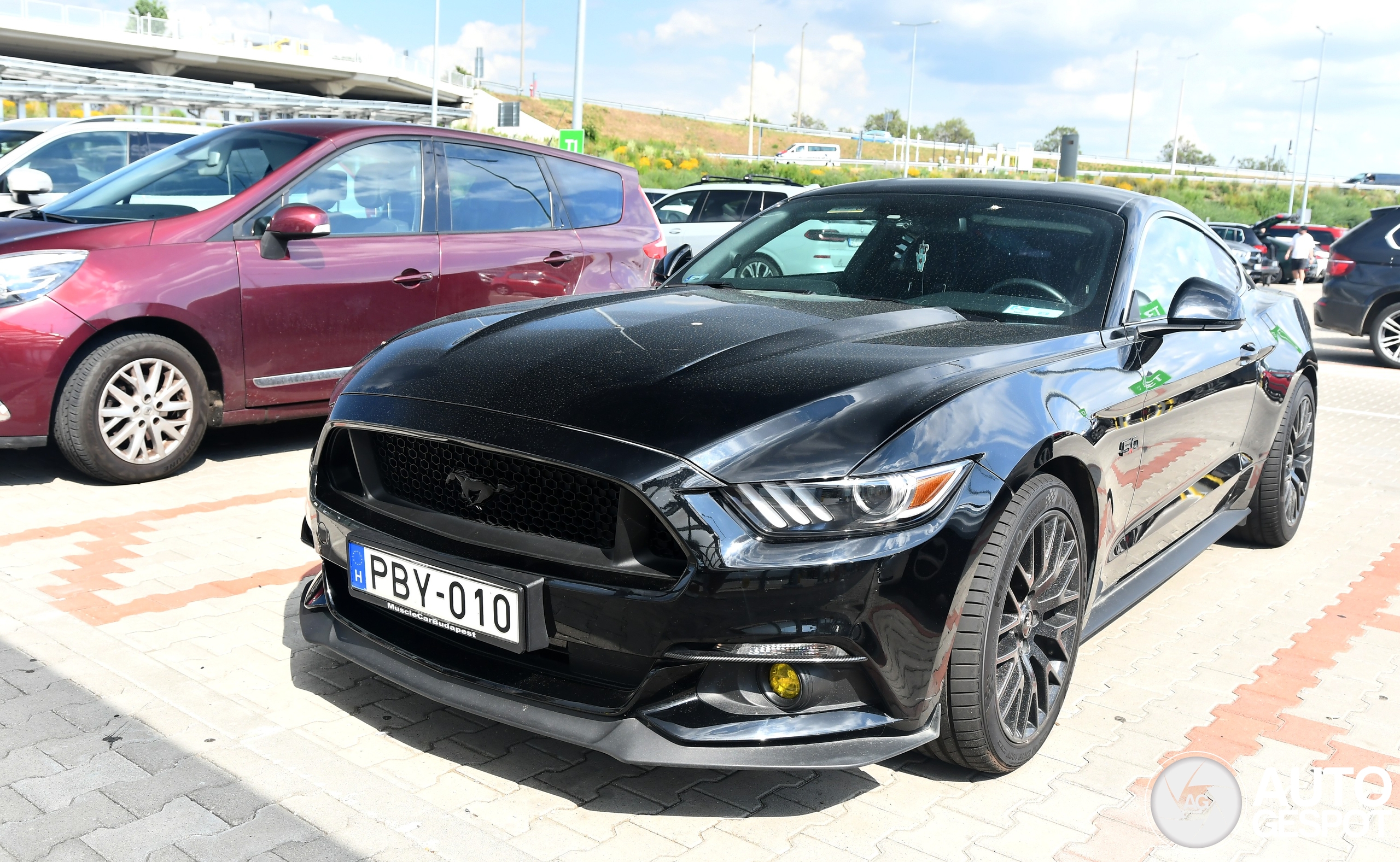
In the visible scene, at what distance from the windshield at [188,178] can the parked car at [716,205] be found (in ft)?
29.4

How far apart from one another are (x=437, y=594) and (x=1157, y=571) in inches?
99.4

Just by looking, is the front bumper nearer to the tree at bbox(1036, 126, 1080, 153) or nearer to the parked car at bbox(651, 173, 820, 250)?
the parked car at bbox(651, 173, 820, 250)

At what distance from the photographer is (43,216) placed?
5582 mm

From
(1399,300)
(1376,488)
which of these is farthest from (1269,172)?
(1376,488)

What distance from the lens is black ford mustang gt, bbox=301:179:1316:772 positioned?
7.81 ft

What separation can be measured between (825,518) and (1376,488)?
565 cm

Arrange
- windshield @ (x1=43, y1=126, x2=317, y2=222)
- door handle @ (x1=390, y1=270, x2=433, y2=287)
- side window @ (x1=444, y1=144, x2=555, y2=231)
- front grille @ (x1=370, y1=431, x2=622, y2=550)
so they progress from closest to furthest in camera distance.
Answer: front grille @ (x1=370, y1=431, x2=622, y2=550) → windshield @ (x1=43, y1=126, x2=317, y2=222) → door handle @ (x1=390, y1=270, x2=433, y2=287) → side window @ (x1=444, y1=144, x2=555, y2=231)

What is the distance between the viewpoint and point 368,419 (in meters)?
2.88

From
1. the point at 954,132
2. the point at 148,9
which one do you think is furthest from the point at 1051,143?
the point at 148,9

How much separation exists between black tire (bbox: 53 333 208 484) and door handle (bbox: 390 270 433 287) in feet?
3.52

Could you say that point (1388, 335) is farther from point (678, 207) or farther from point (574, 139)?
point (574, 139)

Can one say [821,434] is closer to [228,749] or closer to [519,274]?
[228,749]

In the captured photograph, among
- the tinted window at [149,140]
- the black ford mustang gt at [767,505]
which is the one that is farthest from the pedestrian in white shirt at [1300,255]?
the tinted window at [149,140]

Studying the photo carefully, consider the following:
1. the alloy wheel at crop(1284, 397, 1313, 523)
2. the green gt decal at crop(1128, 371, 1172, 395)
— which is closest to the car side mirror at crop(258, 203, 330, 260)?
the green gt decal at crop(1128, 371, 1172, 395)
